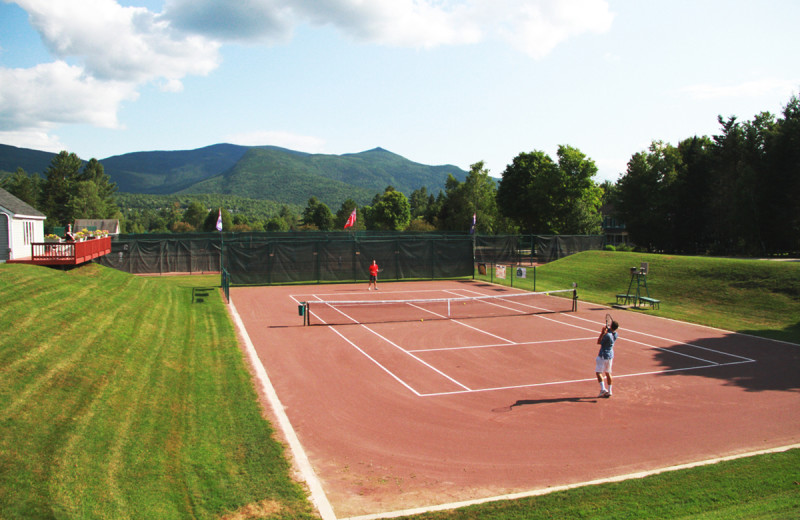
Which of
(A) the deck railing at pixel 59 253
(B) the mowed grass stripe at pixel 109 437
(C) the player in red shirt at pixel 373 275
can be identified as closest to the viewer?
(B) the mowed grass stripe at pixel 109 437

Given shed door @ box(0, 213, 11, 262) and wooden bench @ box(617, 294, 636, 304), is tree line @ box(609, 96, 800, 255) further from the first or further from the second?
shed door @ box(0, 213, 11, 262)

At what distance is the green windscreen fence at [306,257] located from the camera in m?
32.2

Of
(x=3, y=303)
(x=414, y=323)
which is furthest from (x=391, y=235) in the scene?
(x=3, y=303)

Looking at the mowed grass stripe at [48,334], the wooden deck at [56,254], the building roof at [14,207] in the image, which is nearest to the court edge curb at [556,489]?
the mowed grass stripe at [48,334]

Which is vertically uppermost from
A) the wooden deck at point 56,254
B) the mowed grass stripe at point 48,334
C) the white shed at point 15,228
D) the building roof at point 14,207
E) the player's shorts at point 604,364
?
the building roof at point 14,207

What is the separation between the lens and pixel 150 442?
8430mm

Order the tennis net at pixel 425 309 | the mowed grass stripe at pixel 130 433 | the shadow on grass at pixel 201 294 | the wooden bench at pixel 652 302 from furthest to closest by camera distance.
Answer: the shadow on grass at pixel 201 294
the wooden bench at pixel 652 302
the tennis net at pixel 425 309
the mowed grass stripe at pixel 130 433

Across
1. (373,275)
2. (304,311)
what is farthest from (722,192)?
(304,311)

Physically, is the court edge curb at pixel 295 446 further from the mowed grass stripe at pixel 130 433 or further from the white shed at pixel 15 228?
the white shed at pixel 15 228

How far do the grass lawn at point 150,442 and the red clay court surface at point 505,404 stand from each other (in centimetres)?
73

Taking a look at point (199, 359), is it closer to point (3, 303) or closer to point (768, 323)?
point (3, 303)

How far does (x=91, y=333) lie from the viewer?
12.8 metres

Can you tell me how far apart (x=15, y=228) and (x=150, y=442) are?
17131mm

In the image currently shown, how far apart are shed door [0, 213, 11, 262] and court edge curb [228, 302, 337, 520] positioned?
11.7 meters
